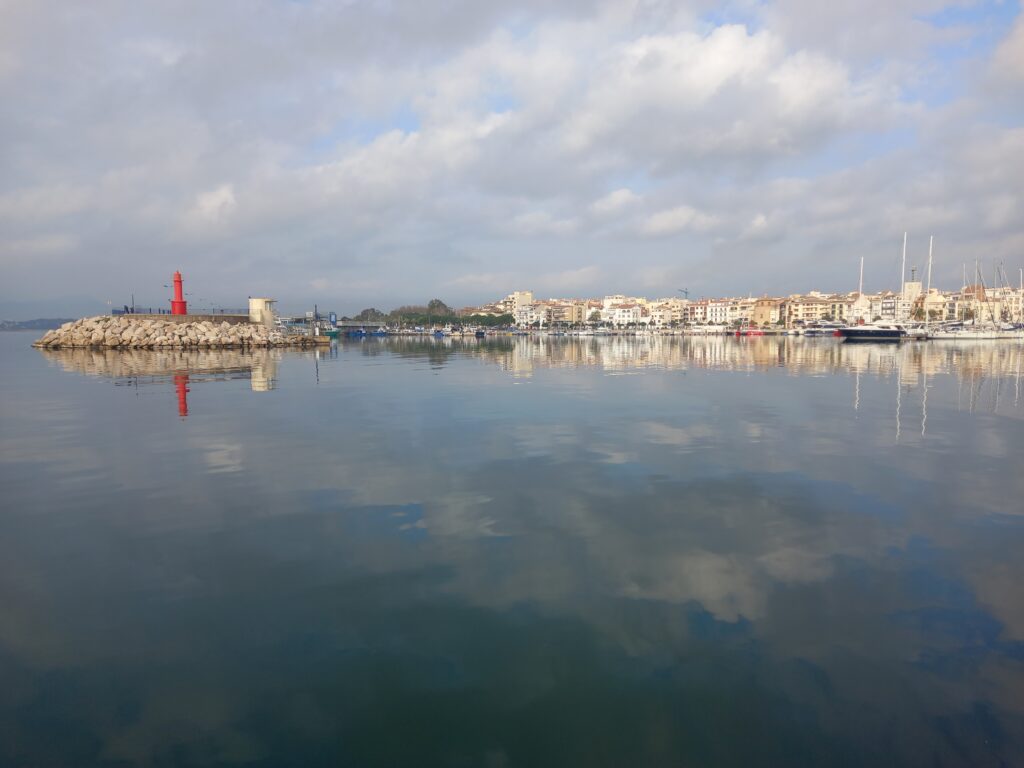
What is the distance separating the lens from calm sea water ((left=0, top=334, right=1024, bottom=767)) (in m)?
3.95

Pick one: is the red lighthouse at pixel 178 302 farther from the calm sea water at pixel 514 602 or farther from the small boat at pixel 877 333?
the small boat at pixel 877 333

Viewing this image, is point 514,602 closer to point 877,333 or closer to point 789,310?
point 877,333

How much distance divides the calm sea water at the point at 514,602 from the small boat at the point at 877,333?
62960 millimetres

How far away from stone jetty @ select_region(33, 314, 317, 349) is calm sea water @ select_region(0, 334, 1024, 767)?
154ft

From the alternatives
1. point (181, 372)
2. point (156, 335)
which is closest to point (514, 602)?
point (181, 372)

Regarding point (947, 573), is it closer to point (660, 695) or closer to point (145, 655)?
point (660, 695)

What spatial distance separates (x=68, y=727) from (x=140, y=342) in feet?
189

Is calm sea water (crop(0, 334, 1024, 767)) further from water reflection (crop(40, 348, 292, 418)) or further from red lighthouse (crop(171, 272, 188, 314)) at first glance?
red lighthouse (crop(171, 272, 188, 314))

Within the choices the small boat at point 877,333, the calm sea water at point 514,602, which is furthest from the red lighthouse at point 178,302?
the small boat at point 877,333

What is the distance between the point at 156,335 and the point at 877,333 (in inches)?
3048

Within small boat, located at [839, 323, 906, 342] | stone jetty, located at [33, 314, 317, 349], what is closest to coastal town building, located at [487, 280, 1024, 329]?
small boat, located at [839, 323, 906, 342]

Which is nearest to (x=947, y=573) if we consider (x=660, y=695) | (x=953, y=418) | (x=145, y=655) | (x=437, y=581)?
(x=660, y=695)

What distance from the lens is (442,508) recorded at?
829 cm

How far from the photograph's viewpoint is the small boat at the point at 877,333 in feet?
217
